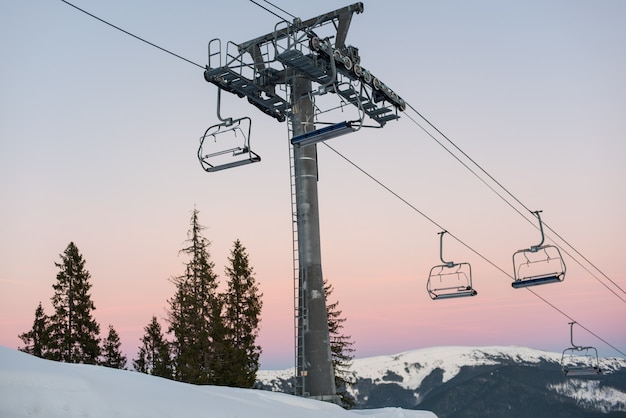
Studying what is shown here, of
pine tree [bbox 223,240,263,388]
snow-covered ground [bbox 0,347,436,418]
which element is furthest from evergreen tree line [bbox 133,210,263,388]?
snow-covered ground [bbox 0,347,436,418]

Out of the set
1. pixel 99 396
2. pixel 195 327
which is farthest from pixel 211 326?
pixel 99 396

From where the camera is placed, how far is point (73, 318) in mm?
60750

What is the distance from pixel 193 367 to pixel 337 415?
40841 mm

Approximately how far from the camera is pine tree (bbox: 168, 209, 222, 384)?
2217 inches

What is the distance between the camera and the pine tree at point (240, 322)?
55875mm

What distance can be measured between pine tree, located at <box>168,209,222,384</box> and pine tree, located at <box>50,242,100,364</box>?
25.2 feet

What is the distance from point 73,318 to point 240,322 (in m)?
14.6

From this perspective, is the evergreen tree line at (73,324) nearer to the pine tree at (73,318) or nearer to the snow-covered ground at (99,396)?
the pine tree at (73,318)

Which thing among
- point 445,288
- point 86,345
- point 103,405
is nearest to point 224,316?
point 86,345

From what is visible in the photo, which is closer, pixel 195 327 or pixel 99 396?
pixel 99 396

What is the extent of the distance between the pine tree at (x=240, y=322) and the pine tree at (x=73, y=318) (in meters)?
12.0

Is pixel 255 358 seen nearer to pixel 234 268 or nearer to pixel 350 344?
pixel 234 268

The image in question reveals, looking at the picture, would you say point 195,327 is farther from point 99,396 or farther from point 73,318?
point 99,396

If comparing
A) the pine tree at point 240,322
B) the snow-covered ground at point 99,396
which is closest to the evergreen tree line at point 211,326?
the pine tree at point 240,322
